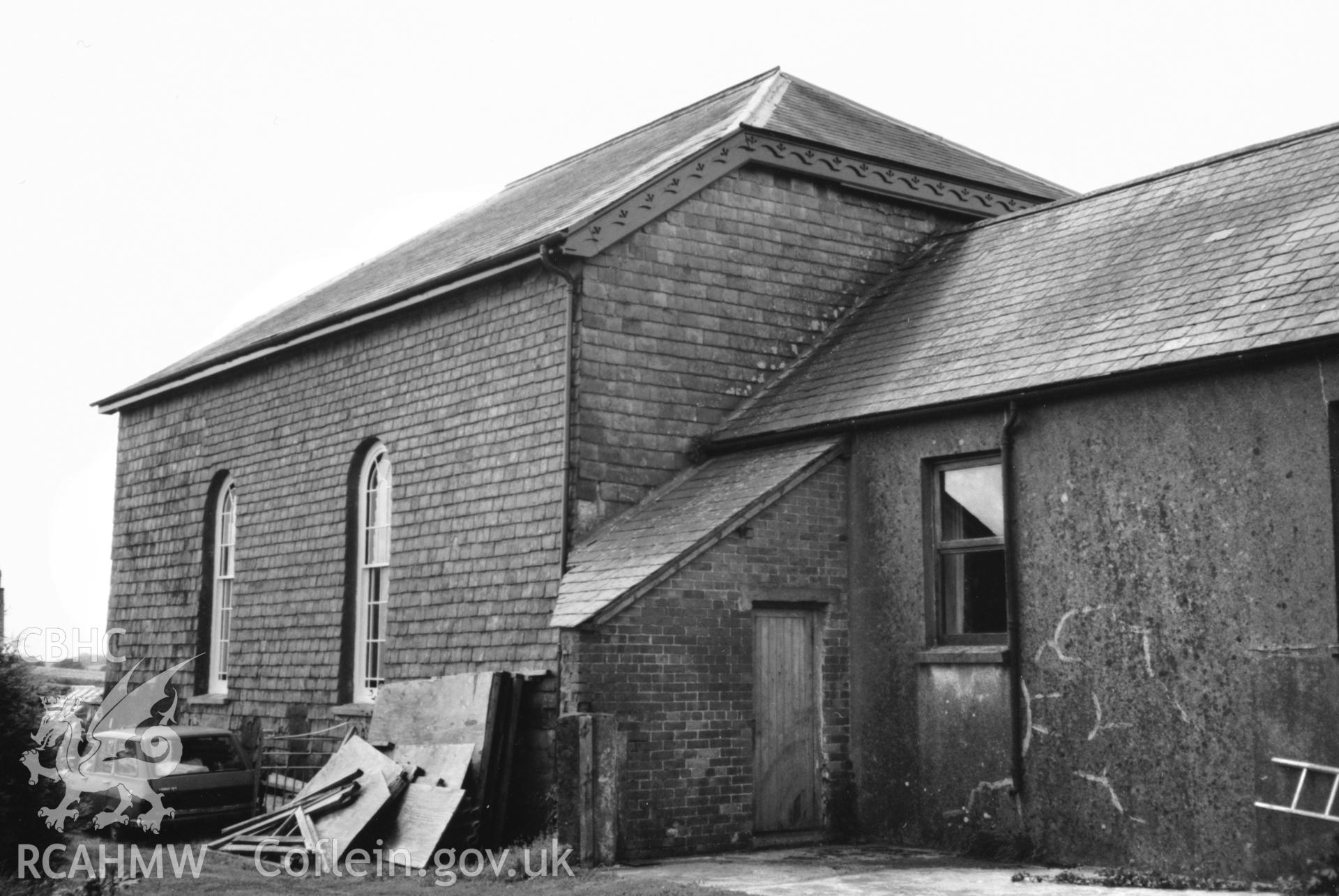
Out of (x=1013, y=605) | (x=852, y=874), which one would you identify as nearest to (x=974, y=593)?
(x=1013, y=605)

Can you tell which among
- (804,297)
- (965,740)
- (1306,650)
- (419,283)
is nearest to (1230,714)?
(1306,650)

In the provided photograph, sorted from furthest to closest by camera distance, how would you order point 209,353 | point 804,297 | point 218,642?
point 209,353 < point 218,642 < point 804,297

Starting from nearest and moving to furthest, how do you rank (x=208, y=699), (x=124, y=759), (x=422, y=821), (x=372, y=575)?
(x=422, y=821)
(x=124, y=759)
(x=372, y=575)
(x=208, y=699)

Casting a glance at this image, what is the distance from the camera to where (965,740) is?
12.7 metres

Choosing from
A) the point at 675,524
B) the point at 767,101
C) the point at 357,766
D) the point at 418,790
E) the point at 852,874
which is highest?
the point at 767,101

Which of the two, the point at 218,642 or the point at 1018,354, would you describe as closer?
the point at 1018,354

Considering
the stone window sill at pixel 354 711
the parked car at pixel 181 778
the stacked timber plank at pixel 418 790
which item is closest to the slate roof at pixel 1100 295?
the stacked timber plank at pixel 418 790

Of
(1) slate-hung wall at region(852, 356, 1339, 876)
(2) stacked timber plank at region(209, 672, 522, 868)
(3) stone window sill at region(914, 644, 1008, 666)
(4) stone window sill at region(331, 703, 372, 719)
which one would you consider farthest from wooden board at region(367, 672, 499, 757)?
(3) stone window sill at region(914, 644, 1008, 666)

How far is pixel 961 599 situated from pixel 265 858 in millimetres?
6985

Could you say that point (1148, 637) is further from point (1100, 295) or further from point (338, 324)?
point (338, 324)

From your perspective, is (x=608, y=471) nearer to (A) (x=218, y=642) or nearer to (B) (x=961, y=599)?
(B) (x=961, y=599)

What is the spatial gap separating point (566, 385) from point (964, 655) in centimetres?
491

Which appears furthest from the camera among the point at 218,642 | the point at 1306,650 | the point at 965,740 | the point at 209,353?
the point at 209,353

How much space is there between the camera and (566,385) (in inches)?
580
